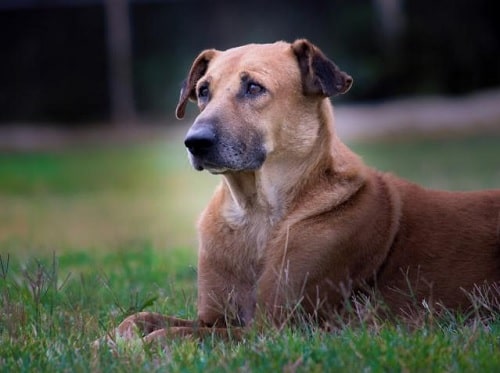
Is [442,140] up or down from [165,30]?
down

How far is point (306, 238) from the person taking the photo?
5.09 meters

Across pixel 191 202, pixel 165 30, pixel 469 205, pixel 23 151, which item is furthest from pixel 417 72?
pixel 469 205

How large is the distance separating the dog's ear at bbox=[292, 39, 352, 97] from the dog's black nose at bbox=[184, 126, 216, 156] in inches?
24.1

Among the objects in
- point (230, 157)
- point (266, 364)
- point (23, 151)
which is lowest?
point (23, 151)

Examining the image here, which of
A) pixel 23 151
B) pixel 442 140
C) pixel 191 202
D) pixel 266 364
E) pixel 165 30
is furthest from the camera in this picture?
pixel 165 30

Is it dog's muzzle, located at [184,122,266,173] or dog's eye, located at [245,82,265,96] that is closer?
dog's muzzle, located at [184,122,266,173]

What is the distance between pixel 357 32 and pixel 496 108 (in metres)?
3.44

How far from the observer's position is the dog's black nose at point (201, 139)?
16.5ft

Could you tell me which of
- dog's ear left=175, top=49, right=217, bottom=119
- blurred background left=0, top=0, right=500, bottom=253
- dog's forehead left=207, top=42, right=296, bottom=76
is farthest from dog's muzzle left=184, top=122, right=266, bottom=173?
blurred background left=0, top=0, right=500, bottom=253

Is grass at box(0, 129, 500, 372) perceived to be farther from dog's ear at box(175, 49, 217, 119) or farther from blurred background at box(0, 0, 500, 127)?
blurred background at box(0, 0, 500, 127)

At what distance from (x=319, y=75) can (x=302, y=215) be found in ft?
2.26

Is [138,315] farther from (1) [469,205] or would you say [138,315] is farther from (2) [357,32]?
(2) [357,32]

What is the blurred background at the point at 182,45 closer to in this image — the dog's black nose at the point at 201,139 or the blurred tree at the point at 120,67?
the blurred tree at the point at 120,67

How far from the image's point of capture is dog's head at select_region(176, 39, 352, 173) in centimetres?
A: 507
